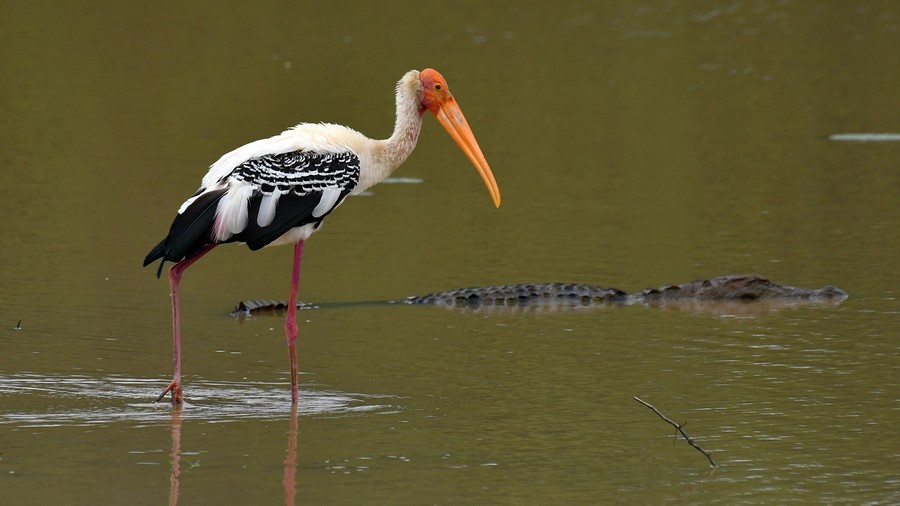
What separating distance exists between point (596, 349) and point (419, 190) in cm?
507

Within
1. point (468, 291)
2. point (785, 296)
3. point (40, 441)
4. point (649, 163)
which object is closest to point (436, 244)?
point (468, 291)

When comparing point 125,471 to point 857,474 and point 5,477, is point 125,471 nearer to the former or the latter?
point 5,477

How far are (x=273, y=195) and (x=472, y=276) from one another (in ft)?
9.74

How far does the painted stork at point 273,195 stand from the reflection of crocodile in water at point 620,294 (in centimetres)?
162

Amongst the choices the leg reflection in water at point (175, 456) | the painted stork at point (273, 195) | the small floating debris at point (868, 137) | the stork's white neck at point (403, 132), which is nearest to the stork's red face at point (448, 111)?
the stork's white neck at point (403, 132)

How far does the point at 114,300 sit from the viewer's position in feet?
28.1

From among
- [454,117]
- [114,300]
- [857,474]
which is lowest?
[857,474]

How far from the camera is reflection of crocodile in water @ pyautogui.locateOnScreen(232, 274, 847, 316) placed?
855 cm

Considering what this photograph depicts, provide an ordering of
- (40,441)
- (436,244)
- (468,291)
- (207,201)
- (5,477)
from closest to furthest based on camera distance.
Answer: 1. (5,477)
2. (40,441)
3. (207,201)
4. (468,291)
5. (436,244)

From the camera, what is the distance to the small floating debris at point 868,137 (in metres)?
14.3

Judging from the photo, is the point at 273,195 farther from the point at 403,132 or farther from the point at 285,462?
the point at 285,462

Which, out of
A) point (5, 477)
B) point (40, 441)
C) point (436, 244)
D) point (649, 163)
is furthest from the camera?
point (649, 163)

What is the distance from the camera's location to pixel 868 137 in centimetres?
1447

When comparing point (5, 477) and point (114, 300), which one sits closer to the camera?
point (5, 477)
